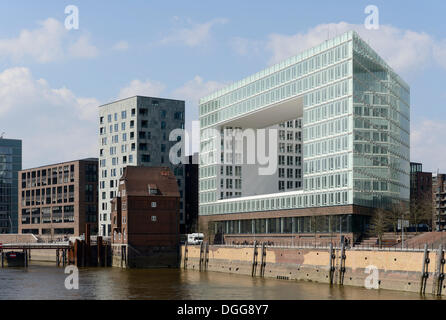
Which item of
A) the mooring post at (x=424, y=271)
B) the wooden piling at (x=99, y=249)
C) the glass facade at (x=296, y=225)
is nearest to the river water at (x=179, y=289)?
the mooring post at (x=424, y=271)

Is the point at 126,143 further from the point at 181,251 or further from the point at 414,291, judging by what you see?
the point at 414,291

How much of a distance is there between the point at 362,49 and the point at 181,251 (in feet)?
173

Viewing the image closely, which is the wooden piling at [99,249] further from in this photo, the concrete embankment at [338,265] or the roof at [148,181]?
the concrete embankment at [338,265]

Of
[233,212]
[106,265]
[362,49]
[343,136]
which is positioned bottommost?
[106,265]

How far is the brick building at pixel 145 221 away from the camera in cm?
13975

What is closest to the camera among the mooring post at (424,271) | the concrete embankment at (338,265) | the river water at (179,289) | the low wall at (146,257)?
the mooring post at (424,271)

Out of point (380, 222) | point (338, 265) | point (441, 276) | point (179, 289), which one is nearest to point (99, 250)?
point (380, 222)

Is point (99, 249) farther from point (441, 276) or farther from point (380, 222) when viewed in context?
point (441, 276)

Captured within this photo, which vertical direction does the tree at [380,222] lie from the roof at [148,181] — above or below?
below

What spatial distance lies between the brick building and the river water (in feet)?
86.9

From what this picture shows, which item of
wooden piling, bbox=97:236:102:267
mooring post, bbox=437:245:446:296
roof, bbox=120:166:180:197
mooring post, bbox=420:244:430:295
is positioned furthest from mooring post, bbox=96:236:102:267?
mooring post, bbox=437:245:446:296

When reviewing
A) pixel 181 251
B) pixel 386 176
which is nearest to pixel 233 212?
pixel 181 251

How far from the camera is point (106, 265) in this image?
147500 millimetres

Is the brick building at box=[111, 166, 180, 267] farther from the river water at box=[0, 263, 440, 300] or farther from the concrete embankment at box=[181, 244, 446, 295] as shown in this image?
the river water at box=[0, 263, 440, 300]
